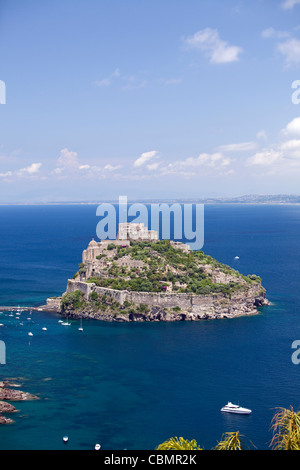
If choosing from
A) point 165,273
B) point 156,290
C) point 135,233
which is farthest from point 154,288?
point 135,233

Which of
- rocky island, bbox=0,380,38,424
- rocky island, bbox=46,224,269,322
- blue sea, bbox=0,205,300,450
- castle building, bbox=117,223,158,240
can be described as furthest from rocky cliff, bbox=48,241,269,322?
rocky island, bbox=0,380,38,424

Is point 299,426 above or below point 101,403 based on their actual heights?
above

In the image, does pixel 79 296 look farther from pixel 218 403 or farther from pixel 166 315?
pixel 218 403

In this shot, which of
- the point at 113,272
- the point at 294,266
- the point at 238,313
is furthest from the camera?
the point at 294,266

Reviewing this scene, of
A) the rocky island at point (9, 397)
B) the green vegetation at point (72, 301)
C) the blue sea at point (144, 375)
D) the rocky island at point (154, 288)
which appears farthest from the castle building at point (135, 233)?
the rocky island at point (9, 397)

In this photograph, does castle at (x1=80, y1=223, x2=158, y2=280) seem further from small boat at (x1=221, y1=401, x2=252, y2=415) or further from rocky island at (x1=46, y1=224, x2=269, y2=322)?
small boat at (x1=221, y1=401, x2=252, y2=415)

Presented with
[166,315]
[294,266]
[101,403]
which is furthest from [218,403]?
[294,266]
